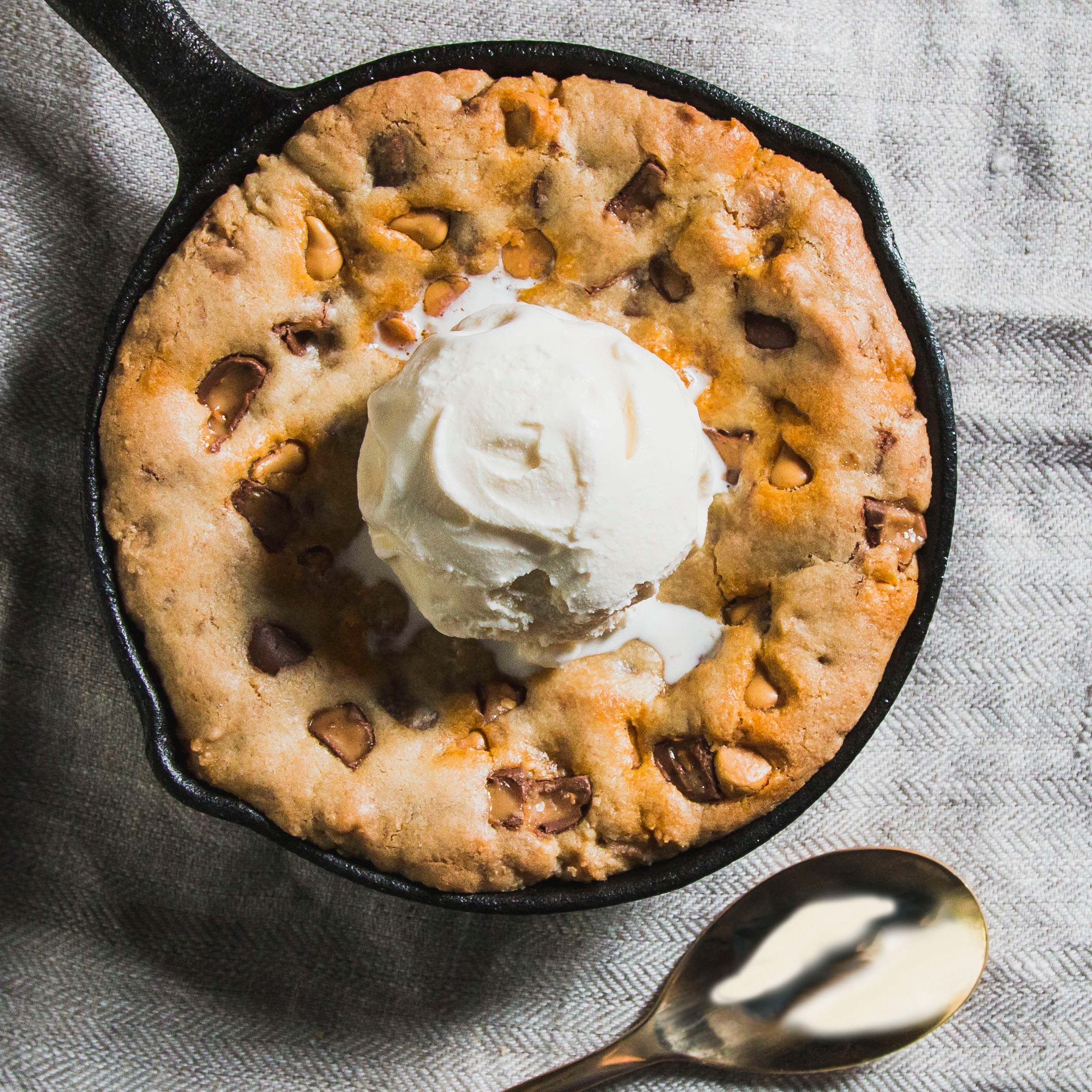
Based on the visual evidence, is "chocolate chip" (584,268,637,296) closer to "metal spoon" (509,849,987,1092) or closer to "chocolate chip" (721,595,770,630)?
"chocolate chip" (721,595,770,630)

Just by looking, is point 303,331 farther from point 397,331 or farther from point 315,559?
point 315,559

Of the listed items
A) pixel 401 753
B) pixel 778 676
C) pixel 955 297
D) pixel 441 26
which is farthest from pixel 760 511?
pixel 441 26

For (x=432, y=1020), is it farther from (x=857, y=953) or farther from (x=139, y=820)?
(x=857, y=953)

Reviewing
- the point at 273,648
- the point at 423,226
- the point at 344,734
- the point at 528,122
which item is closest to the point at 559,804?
the point at 344,734

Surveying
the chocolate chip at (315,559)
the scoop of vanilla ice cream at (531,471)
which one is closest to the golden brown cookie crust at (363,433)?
the chocolate chip at (315,559)

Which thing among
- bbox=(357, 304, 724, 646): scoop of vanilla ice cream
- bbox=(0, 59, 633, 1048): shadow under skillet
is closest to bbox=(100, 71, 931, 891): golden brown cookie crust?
bbox=(357, 304, 724, 646): scoop of vanilla ice cream

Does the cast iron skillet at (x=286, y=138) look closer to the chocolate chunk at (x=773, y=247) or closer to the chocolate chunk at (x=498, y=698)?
the chocolate chunk at (x=773, y=247)
